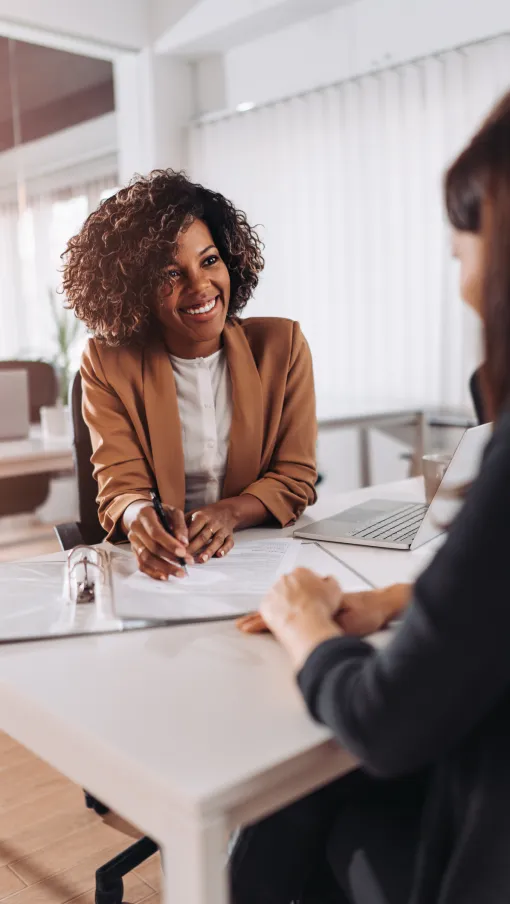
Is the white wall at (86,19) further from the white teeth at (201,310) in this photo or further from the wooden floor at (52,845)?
the wooden floor at (52,845)

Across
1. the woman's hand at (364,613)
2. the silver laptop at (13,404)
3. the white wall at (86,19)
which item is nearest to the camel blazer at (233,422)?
the woman's hand at (364,613)

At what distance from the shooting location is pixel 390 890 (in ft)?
2.41

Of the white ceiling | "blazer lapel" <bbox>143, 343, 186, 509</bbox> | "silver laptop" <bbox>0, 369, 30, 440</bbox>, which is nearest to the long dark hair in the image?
"blazer lapel" <bbox>143, 343, 186, 509</bbox>

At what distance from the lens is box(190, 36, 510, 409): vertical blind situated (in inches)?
156

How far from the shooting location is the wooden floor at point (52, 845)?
59.9 inches

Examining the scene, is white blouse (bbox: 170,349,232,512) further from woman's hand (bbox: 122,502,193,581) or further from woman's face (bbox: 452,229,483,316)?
woman's face (bbox: 452,229,483,316)

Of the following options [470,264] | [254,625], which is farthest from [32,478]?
[470,264]

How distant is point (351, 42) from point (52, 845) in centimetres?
400

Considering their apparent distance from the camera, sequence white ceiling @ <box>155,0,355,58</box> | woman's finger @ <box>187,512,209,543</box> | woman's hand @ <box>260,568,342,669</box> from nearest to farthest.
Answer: woman's hand @ <box>260,568,342,669</box> → woman's finger @ <box>187,512,209,543</box> → white ceiling @ <box>155,0,355,58</box>

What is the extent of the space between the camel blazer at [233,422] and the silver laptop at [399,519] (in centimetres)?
10

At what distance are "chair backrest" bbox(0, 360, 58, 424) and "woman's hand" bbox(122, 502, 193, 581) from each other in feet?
9.13

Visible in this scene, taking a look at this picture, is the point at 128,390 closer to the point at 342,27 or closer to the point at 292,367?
the point at 292,367

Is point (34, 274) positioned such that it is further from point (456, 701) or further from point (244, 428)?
point (456, 701)

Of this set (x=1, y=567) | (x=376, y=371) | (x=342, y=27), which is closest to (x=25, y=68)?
(x=342, y=27)
